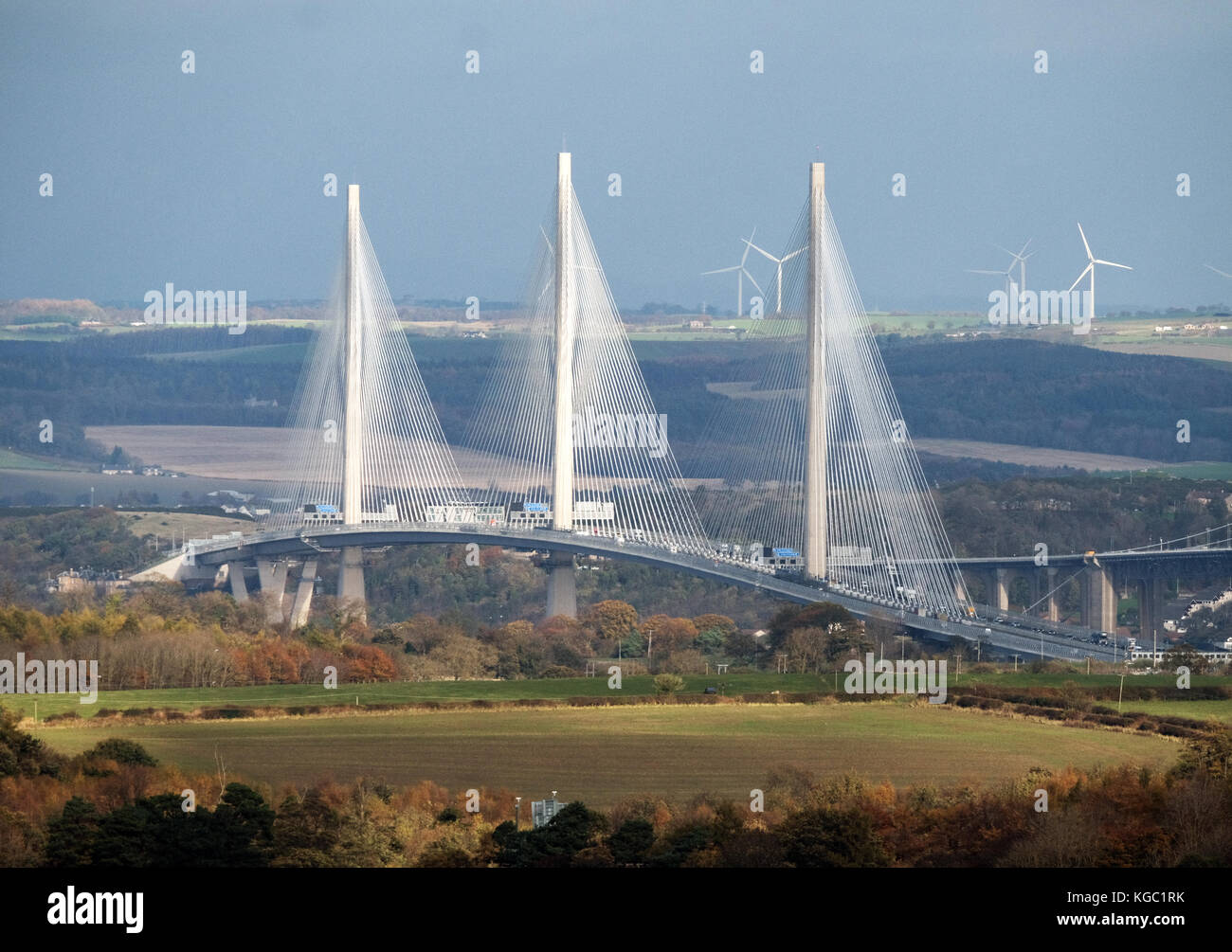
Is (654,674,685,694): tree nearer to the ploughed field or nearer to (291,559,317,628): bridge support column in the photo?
the ploughed field

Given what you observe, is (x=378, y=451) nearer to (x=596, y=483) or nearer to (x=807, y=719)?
(x=596, y=483)

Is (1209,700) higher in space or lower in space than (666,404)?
lower

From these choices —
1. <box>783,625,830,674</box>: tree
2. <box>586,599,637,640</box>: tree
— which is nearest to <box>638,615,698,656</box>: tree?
<box>586,599,637,640</box>: tree

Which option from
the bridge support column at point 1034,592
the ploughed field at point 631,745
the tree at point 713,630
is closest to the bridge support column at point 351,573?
the tree at point 713,630

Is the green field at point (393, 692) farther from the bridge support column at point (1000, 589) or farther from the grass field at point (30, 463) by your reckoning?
the grass field at point (30, 463)

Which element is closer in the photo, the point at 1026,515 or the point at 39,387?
the point at 1026,515

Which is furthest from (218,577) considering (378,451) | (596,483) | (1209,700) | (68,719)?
(1209,700)

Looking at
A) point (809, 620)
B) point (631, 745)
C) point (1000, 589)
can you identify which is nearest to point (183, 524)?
point (1000, 589)
